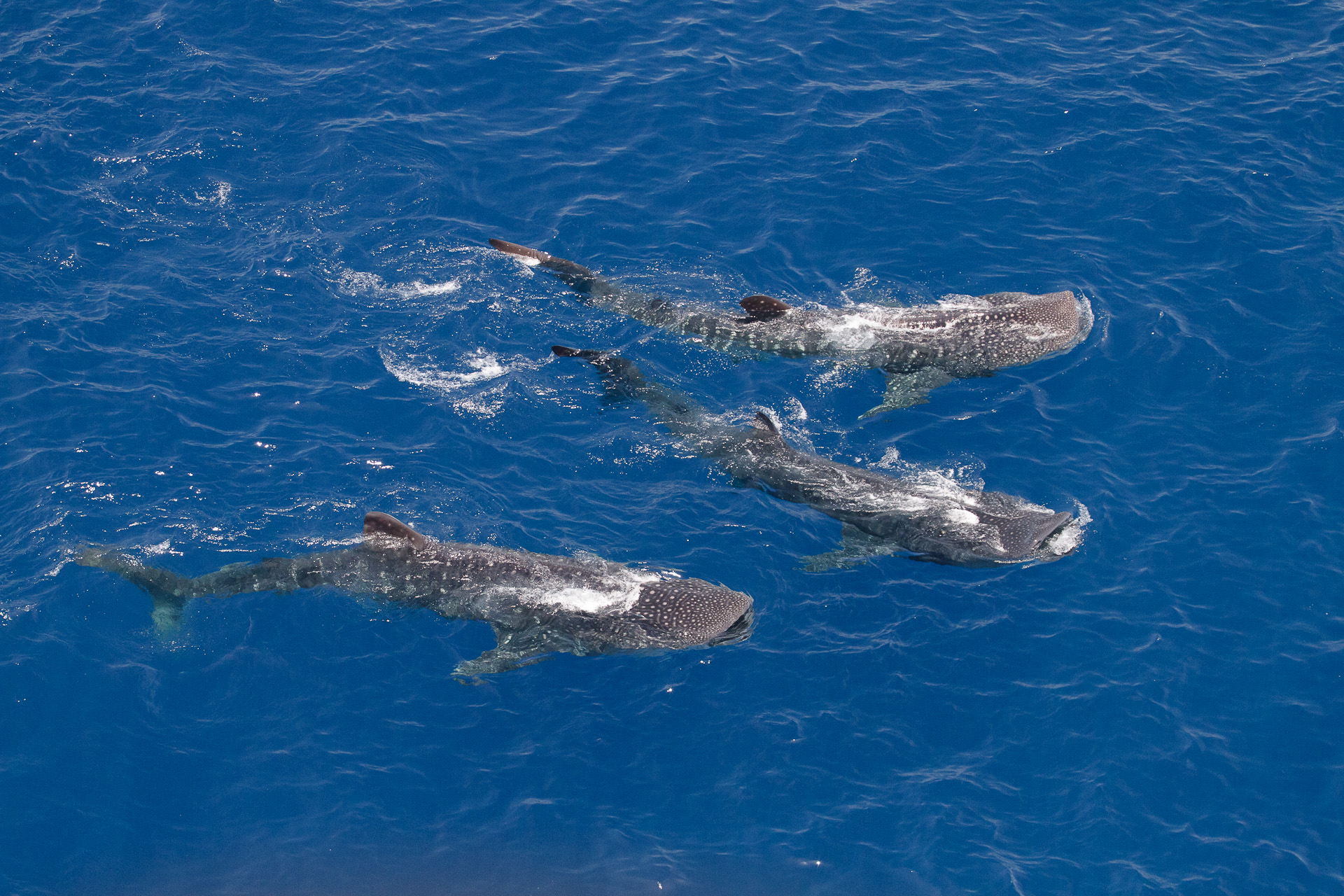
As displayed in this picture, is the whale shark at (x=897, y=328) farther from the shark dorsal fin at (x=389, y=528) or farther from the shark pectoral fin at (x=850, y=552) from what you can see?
the shark dorsal fin at (x=389, y=528)

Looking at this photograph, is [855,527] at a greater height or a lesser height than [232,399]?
lesser

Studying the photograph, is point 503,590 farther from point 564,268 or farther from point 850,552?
point 564,268

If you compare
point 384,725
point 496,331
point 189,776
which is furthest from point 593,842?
point 496,331

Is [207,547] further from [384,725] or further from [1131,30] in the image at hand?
[1131,30]

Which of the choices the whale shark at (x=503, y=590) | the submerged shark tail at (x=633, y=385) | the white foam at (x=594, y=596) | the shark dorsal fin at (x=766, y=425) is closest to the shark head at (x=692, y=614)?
the whale shark at (x=503, y=590)

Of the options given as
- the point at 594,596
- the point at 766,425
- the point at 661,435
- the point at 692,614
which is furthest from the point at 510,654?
the point at 766,425
